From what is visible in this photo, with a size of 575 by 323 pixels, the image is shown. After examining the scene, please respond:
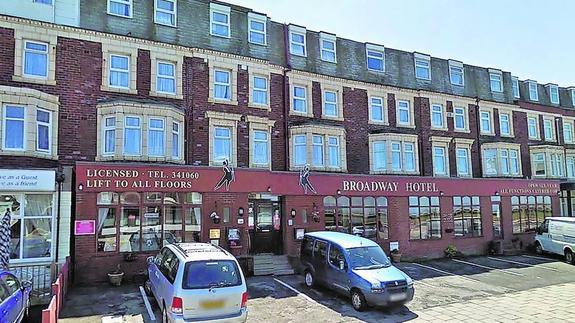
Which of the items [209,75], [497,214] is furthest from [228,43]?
[497,214]

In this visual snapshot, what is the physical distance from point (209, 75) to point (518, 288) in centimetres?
1452

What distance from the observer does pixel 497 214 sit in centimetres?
2467

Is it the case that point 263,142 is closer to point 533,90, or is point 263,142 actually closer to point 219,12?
point 219,12

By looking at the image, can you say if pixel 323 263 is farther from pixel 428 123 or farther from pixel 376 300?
pixel 428 123

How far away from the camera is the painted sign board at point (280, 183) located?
14945mm

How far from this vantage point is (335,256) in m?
13.3

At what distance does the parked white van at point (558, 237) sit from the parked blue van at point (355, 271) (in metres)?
13.6

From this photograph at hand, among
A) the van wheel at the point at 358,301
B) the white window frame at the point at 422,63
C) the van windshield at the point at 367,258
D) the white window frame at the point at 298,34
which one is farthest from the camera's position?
the white window frame at the point at 422,63

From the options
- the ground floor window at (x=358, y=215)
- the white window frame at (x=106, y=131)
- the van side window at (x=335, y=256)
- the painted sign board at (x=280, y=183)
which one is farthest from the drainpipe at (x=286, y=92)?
the white window frame at (x=106, y=131)

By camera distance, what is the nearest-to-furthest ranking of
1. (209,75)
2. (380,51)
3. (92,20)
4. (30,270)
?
1. (30,270)
2. (92,20)
3. (209,75)
4. (380,51)

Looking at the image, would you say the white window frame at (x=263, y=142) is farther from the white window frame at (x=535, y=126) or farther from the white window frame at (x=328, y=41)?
the white window frame at (x=535, y=126)

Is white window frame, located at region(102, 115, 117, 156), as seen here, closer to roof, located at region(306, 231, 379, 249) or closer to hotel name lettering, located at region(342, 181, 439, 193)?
roof, located at region(306, 231, 379, 249)

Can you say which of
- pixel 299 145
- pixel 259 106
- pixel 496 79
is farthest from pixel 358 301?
pixel 496 79

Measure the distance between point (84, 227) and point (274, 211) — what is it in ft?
25.4
